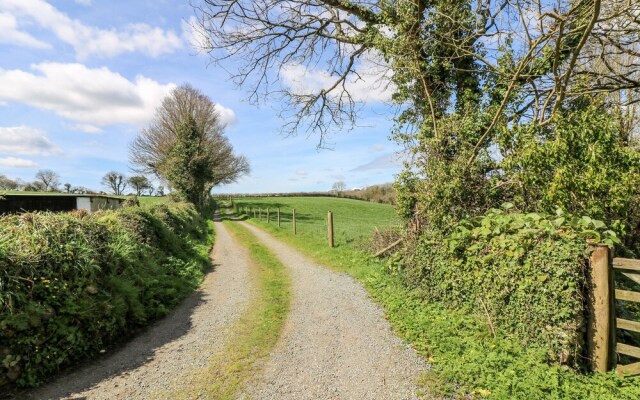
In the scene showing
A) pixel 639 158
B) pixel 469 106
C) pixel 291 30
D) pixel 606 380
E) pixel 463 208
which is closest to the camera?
pixel 606 380

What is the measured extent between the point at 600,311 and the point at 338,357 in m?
3.57

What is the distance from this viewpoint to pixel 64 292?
4953mm

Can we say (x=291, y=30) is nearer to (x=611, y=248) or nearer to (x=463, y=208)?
(x=463, y=208)

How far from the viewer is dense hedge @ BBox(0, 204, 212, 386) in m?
4.37

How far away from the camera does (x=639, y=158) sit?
5824mm

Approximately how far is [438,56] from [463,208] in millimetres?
4264

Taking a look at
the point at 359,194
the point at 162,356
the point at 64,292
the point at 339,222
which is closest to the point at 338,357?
the point at 162,356

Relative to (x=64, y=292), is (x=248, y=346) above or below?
below

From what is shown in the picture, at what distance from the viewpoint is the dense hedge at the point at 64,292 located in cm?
437

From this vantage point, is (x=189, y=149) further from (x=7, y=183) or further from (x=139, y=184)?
(x=139, y=184)

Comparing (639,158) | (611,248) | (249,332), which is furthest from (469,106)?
(249,332)

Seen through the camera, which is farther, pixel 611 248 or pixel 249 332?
pixel 249 332

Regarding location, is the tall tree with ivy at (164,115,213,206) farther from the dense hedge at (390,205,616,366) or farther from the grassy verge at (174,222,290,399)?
the dense hedge at (390,205,616,366)

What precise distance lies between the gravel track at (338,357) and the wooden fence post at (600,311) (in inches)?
89.4
